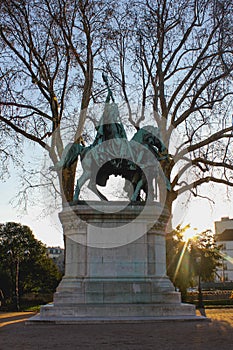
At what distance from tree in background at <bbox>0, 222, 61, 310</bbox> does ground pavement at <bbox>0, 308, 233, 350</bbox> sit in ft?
118

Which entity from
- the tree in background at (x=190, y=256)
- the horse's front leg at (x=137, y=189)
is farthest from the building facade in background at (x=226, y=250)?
the horse's front leg at (x=137, y=189)

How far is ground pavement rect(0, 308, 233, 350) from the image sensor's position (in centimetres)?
855

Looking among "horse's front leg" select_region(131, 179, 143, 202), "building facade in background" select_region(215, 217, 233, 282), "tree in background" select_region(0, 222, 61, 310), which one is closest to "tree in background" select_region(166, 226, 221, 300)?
"tree in background" select_region(0, 222, 61, 310)

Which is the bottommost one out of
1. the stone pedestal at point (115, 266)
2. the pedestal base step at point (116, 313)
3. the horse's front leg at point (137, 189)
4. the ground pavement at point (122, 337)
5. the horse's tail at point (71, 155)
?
the ground pavement at point (122, 337)

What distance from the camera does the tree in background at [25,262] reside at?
47281mm

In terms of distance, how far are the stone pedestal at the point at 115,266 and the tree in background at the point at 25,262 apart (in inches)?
1298

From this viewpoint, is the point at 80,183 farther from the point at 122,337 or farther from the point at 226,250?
the point at 226,250

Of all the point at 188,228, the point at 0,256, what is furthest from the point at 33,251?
the point at 188,228

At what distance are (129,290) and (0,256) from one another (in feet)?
123

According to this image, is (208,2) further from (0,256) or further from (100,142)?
(0,256)

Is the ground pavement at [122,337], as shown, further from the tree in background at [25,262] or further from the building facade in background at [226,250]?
the building facade in background at [226,250]

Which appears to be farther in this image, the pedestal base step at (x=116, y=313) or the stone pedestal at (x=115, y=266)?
the stone pedestal at (x=115, y=266)

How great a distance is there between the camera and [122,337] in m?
9.63

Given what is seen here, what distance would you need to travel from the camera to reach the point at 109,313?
43.1 feet
